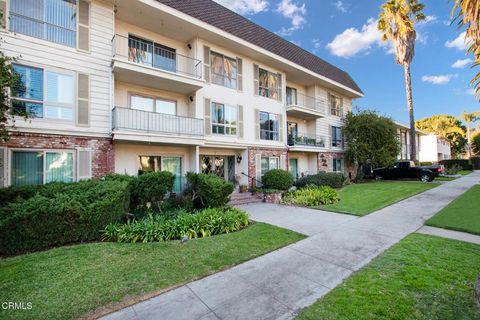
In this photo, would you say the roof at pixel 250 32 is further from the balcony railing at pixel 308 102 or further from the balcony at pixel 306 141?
the balcony at pixel 306 141

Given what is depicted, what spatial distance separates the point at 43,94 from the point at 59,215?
544 centimetres

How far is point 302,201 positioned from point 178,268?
8.46m

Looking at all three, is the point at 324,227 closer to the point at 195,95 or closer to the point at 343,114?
the point at 195,95

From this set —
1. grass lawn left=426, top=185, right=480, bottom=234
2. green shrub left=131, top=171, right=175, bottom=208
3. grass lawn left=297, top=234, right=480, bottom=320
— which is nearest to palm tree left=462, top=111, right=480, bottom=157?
grass lawn left=426, top=185, right=480, bottom=234

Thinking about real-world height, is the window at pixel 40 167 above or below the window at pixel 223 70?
below

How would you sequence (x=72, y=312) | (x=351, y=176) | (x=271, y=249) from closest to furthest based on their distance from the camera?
(x=72, y=312) < (x=271, y=249) < (x=351, y=176)

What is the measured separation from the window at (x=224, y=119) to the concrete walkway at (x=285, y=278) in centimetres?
752

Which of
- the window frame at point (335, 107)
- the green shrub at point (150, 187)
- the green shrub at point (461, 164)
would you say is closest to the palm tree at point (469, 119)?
the green shrub at point (461, 164)

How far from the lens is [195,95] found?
41.9ft

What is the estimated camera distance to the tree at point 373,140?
2002 cm

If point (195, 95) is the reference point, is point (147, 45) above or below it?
above

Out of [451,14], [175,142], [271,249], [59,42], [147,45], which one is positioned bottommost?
[271,249]

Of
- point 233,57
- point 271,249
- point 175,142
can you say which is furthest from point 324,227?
point 233,57

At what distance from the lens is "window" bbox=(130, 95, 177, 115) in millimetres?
11416
